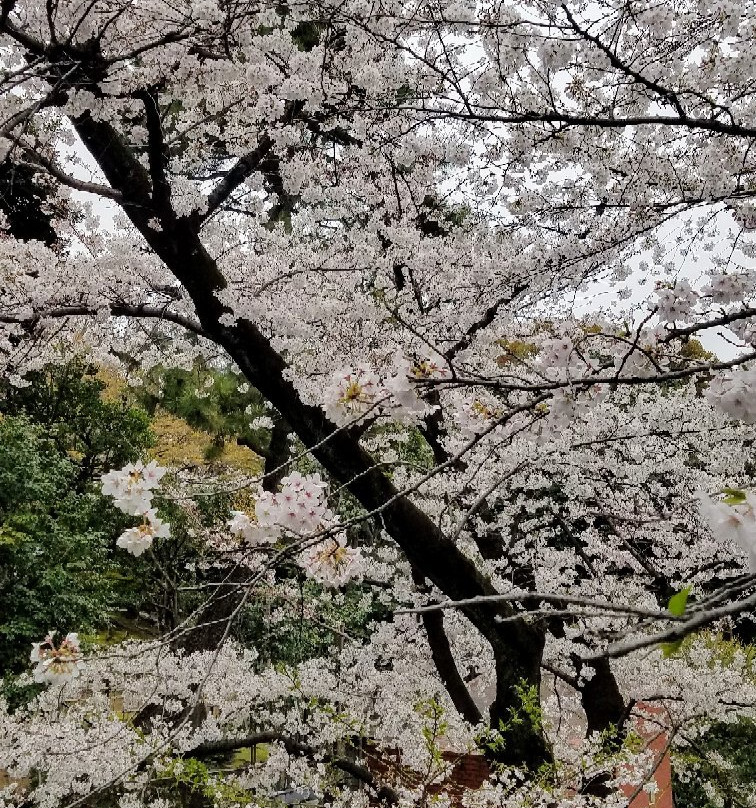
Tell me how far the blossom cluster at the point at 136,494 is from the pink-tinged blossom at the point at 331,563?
459 millimetres

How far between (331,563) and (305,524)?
7.9 inches

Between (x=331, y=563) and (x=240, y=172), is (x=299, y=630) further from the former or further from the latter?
(x=331, y=563)

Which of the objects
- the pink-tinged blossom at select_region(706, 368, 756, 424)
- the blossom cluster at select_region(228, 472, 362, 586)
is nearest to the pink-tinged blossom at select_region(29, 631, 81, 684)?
the blossom cluster at select_region(228, 472, 362, 586)

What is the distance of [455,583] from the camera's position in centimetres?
373

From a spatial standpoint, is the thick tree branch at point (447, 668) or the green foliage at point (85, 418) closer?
the thick tree branch at point (447, 668)

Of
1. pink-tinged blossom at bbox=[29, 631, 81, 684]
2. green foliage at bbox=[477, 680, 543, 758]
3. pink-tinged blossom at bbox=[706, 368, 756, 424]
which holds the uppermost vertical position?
pink-tinged blossom at bbox=[29, 631, 81, 684]

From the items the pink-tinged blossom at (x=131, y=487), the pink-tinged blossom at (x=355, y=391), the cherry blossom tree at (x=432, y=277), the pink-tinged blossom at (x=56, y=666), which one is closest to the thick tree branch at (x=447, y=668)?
the cherry blossom tree at (x=432, y=277)

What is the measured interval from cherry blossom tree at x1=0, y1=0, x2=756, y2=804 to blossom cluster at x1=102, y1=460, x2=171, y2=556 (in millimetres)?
10

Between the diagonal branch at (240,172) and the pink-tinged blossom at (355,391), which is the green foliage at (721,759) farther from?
the diagonal branch at (240,172)

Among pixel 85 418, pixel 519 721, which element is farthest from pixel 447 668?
pixel 85 418

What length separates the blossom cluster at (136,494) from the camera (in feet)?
6.30

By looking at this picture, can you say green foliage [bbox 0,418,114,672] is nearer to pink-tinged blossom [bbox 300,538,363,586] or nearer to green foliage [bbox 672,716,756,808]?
pink-tinged blossom [bbox 300,538,363,586]

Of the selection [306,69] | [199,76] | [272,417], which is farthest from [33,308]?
[272,417]

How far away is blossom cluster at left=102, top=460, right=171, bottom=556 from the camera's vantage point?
6.30ft
